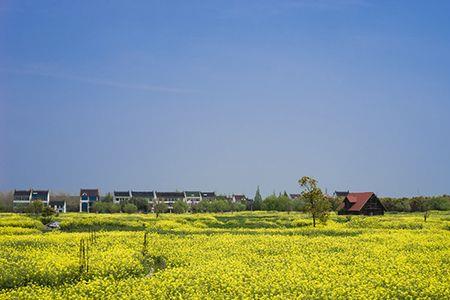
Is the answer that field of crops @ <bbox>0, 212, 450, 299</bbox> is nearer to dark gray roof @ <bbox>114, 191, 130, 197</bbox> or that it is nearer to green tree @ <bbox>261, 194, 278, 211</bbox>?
green tree @ <bbox>261, 194, 278, 211</bbox>

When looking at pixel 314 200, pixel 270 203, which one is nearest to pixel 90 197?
pixel 270 203

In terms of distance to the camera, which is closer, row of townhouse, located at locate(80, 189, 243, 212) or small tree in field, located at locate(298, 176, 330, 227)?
small tree in field, located at locate(298, 176, 330, 227)

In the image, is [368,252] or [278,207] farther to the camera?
[278,207]

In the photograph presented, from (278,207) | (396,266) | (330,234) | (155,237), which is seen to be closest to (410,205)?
(278,207)

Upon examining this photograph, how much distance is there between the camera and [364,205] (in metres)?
85.8

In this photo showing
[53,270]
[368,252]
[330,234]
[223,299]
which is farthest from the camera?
[330,234]

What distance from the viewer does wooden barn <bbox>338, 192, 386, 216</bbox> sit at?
282 ft

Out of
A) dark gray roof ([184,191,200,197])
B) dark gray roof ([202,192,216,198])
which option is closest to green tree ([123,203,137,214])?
dark gray roof ([184,191,200,197])

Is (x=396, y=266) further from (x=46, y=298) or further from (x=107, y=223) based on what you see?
(x=107, y=223)

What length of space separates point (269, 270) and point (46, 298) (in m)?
9.30

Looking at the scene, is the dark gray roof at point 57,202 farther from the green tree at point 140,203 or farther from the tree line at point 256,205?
the green tree at point 140,203

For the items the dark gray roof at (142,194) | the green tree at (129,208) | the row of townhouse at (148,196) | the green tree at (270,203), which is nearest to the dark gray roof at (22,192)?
the row of townhouse at (148,196)

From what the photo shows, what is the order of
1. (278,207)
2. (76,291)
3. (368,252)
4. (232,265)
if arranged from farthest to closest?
(278,207)
(368,252)
(232,265)
(76,291)

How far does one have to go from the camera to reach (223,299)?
55.7 feet
